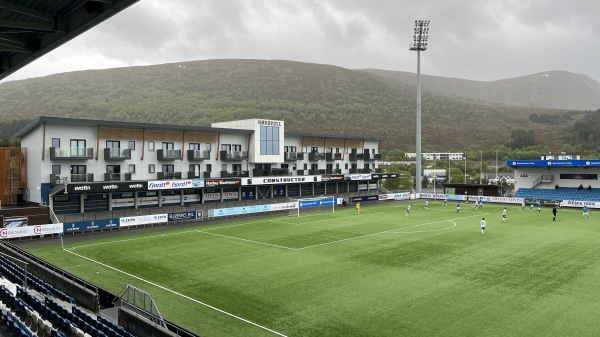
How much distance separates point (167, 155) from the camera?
55.6 m

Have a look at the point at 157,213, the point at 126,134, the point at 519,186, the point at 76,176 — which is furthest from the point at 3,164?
the point at 519,186

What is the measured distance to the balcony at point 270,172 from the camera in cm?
6525

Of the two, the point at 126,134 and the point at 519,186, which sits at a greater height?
the point at 126,134

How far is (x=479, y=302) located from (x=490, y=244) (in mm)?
15860

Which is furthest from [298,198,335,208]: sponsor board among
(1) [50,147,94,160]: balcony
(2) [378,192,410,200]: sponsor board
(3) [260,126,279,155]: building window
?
(1) [50,147,94,160]: balcony

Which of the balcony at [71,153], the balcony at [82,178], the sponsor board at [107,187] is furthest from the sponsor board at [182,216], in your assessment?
the balcony at [71,153]

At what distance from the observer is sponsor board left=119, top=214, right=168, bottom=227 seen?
4385 centimetres

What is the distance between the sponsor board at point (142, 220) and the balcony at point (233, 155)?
16.1 metres

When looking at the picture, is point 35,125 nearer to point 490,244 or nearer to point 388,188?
point 490,244

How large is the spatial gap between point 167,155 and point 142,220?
12.4 metres

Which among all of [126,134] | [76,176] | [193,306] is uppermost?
[126,134]

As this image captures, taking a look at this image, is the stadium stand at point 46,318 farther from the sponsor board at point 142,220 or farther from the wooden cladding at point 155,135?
the wooden cladding at point 155,135

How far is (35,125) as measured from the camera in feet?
153

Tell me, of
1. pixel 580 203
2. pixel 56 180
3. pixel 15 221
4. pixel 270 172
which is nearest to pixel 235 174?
pixel 270 172
